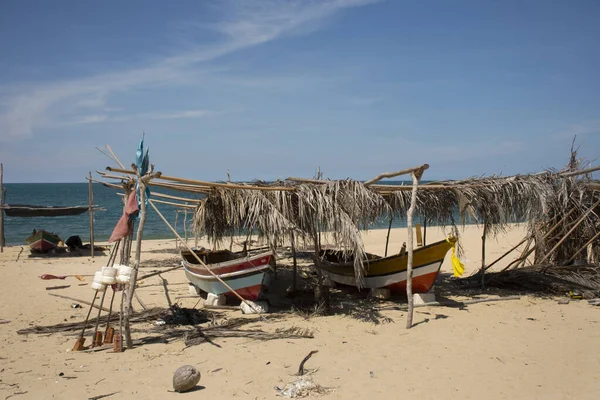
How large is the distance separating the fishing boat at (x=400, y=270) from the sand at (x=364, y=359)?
0.54 meters

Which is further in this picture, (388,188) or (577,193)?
(577,193)

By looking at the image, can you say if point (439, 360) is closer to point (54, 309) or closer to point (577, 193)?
point (577, 193)

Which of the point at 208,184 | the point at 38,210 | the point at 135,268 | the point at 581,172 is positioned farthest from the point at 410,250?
the point at 38,210

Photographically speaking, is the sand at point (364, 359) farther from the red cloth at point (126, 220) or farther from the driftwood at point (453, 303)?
the red cloth at point (126, 220)

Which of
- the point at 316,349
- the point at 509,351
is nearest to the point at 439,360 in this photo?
the point at 509,351

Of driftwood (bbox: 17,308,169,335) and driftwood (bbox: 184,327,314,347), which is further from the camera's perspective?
driftwood (bbox: 17,308,169,335)

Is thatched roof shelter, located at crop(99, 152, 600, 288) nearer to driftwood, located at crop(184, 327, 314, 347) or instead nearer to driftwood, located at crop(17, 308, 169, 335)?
driftwood, located at crop(184, 327, 314, 347)

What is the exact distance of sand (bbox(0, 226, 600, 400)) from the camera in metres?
4.86

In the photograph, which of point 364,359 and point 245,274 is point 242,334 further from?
point 364,359

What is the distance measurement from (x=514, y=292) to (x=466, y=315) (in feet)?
7.27

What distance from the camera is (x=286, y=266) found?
12.8m

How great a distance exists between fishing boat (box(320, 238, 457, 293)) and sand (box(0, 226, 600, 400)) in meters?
0.54

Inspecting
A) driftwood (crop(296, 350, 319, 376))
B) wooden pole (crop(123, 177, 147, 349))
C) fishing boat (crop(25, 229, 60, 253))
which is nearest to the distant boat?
fishing boat (crop(25, 229, 60, 253))

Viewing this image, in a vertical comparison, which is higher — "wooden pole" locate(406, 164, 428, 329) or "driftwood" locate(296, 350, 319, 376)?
"wooden pole" locate(406, 164, 428, 329)
